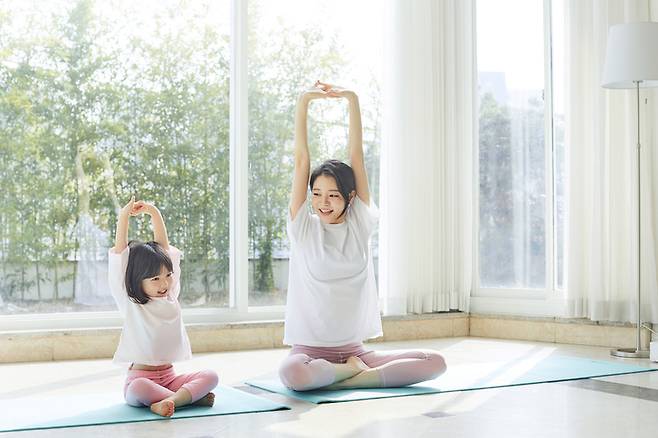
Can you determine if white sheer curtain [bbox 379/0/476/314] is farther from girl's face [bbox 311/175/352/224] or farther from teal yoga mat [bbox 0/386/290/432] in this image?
teal yoga mat [bbox 0/386/290/432]

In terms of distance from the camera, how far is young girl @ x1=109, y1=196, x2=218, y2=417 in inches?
126

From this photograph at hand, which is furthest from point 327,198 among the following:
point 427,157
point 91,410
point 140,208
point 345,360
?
point 427,157

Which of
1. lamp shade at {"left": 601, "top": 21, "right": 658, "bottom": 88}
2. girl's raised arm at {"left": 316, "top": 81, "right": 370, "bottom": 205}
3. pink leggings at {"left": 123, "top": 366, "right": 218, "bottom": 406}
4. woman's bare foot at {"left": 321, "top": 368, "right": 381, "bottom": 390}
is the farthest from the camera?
lamp shade at {"left": 601, "top": 21, "right": 658, "bottom": 88}

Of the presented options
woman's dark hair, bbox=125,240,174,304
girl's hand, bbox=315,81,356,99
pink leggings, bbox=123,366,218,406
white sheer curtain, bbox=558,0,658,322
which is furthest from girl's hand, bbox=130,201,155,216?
white sheer curtain, bbox=558,0,658,322

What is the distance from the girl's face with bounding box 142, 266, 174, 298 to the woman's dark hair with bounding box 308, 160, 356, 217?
2.45 ft

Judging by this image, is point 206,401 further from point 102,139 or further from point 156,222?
point 102,139

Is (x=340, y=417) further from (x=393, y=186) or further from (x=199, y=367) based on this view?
(x=393, y=186)

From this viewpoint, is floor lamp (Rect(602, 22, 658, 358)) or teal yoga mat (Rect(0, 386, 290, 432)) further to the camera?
floor lamp (Rect(602, 22, 658, 358))

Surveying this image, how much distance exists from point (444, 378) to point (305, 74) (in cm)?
234

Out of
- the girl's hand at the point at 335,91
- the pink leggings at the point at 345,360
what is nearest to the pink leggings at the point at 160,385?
the pink leggings at the point at 345,360

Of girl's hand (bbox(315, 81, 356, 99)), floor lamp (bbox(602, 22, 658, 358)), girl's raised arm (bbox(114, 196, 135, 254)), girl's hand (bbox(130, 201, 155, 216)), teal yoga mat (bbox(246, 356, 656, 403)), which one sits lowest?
teal yoga mat (bbox(246, 356, 656, 403))

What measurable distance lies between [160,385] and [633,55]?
109 inches

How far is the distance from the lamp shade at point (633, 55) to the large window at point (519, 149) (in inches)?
33.7

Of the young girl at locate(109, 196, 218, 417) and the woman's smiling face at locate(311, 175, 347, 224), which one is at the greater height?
the woman's smiling face at locate(311, 175, 347, 224)
